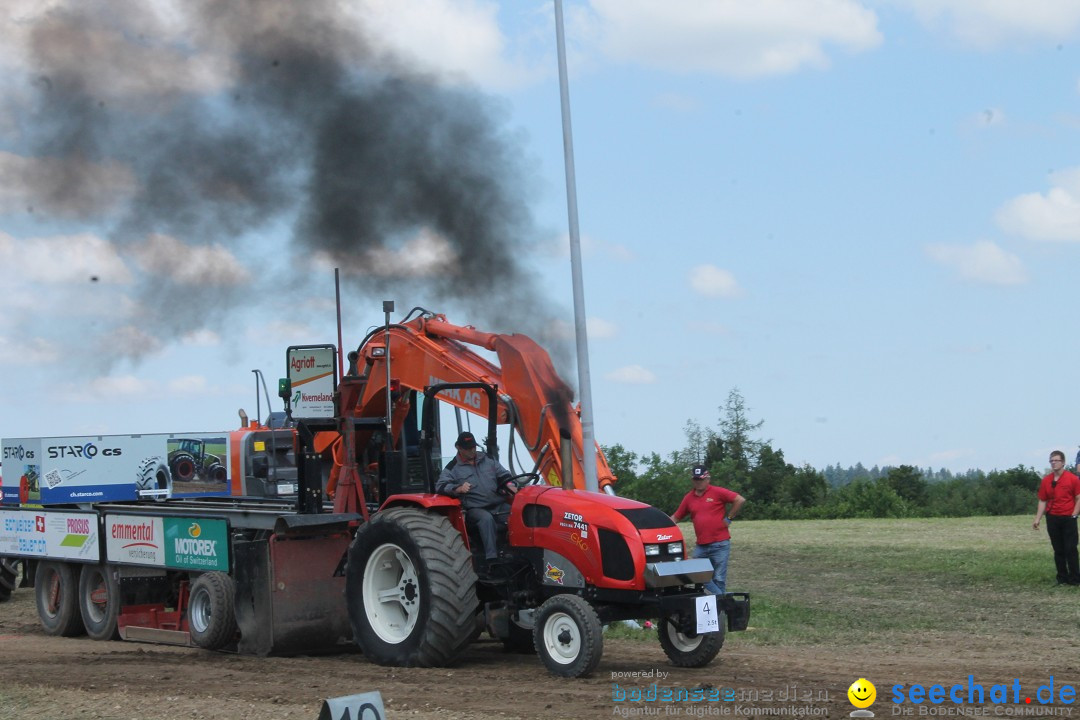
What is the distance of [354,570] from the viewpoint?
42.2ft

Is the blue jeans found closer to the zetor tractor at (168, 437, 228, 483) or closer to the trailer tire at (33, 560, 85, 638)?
the trailer tire at (33, 560, 85, 638)

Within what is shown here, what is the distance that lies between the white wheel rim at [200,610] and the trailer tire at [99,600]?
1.91 m

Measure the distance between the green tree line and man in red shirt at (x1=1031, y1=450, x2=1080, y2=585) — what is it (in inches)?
992

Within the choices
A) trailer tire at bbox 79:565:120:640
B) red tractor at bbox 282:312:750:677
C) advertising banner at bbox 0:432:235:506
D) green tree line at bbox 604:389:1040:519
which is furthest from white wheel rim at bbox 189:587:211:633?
green tree line at bbox 604:389:1040:519

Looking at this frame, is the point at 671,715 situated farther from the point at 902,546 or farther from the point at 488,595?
the point at 902,546

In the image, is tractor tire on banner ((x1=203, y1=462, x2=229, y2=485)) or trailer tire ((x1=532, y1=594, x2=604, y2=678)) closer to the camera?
trailer tire ((x1=532, y1=594, x2=604, y2=678))

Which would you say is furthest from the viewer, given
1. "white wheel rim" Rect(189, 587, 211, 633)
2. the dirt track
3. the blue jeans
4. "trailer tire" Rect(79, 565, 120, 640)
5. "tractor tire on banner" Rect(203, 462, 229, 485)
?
"tractor tire on banner" Rect(203, 462, 229, 485)

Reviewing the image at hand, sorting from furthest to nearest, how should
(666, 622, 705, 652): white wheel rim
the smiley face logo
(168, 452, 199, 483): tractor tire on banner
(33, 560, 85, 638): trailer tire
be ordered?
(168, 452, 199, 483): tractor tire on banner, (33, 560, 85, 638): trailer tire, (666, 622, 705, 652): white wheel rim, the smiley face logo

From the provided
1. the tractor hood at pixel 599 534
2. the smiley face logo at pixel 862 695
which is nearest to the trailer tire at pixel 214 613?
the tractor hood at pixel 599 534

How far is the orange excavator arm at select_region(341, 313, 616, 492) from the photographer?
13672 millimetres

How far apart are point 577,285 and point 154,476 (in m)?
7.80

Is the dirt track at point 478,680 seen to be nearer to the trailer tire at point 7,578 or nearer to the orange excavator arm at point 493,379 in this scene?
the orange excavator arm at point 493,379

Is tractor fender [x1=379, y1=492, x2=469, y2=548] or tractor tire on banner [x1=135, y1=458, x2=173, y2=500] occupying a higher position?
tractor tire on banner [x1=135, y1=458, x2=173, y2=500]

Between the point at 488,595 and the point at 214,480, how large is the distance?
1108 centimetres
